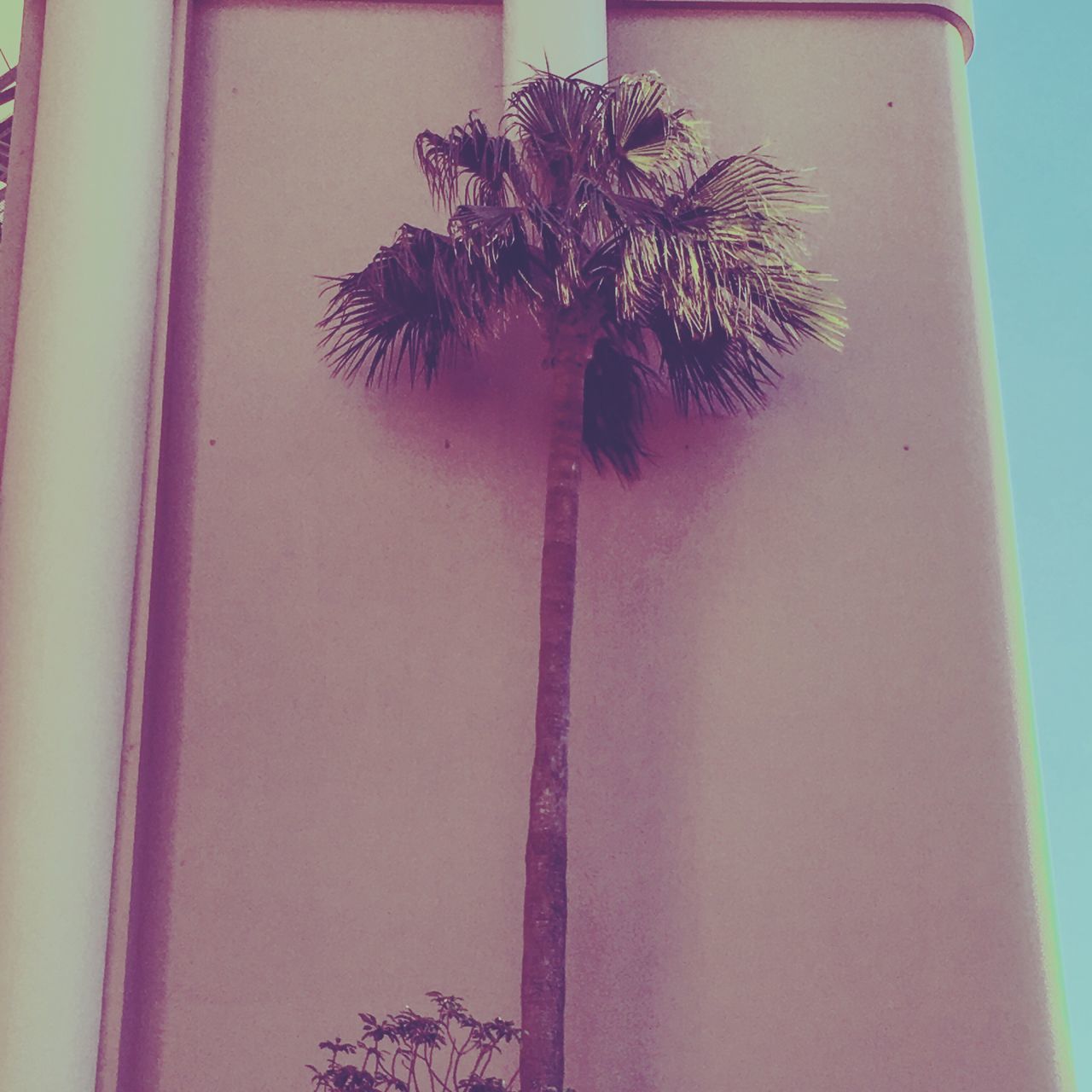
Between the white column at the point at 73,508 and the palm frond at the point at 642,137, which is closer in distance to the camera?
the white column at the point at 73,508

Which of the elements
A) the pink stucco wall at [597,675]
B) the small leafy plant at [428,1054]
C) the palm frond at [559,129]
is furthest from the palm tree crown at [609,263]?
the small leafy plant at [428,1054]

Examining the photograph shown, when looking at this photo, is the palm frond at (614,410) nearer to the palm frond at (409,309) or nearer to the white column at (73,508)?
the palm frond at (409,309)

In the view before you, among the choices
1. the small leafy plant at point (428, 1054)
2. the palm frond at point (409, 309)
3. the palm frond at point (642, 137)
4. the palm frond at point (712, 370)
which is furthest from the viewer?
the palm frond at point (712, 370)

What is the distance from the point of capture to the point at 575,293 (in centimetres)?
821

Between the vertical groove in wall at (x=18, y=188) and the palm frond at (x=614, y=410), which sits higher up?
the vertical groove in wall at (x=18, y=188)

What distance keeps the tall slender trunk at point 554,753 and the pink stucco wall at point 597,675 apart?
0.85 m

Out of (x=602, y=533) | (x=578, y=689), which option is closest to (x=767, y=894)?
(x=578, y=689)

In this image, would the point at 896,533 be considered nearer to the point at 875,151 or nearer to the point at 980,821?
the point at 980,821

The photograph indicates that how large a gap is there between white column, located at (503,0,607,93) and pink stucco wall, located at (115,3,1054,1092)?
0.35 metres

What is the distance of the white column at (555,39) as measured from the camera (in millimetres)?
9594

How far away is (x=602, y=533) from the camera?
8992 mm

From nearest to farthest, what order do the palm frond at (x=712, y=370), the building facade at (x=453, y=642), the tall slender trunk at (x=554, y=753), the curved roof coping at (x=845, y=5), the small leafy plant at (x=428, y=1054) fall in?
the small leafy plant at (x=428, y=1054), the tall slender trunk at (x=554, y=753), the building facade at (x=453, y=642), the palm frond at (x=712, y=370), the curved roof coping at (x=845, y=5)

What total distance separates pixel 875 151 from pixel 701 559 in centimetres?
311

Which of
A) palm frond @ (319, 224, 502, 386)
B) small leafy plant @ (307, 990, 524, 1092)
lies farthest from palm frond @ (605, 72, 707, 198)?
small leafy plant @ (307, 990, 524, 1092)
